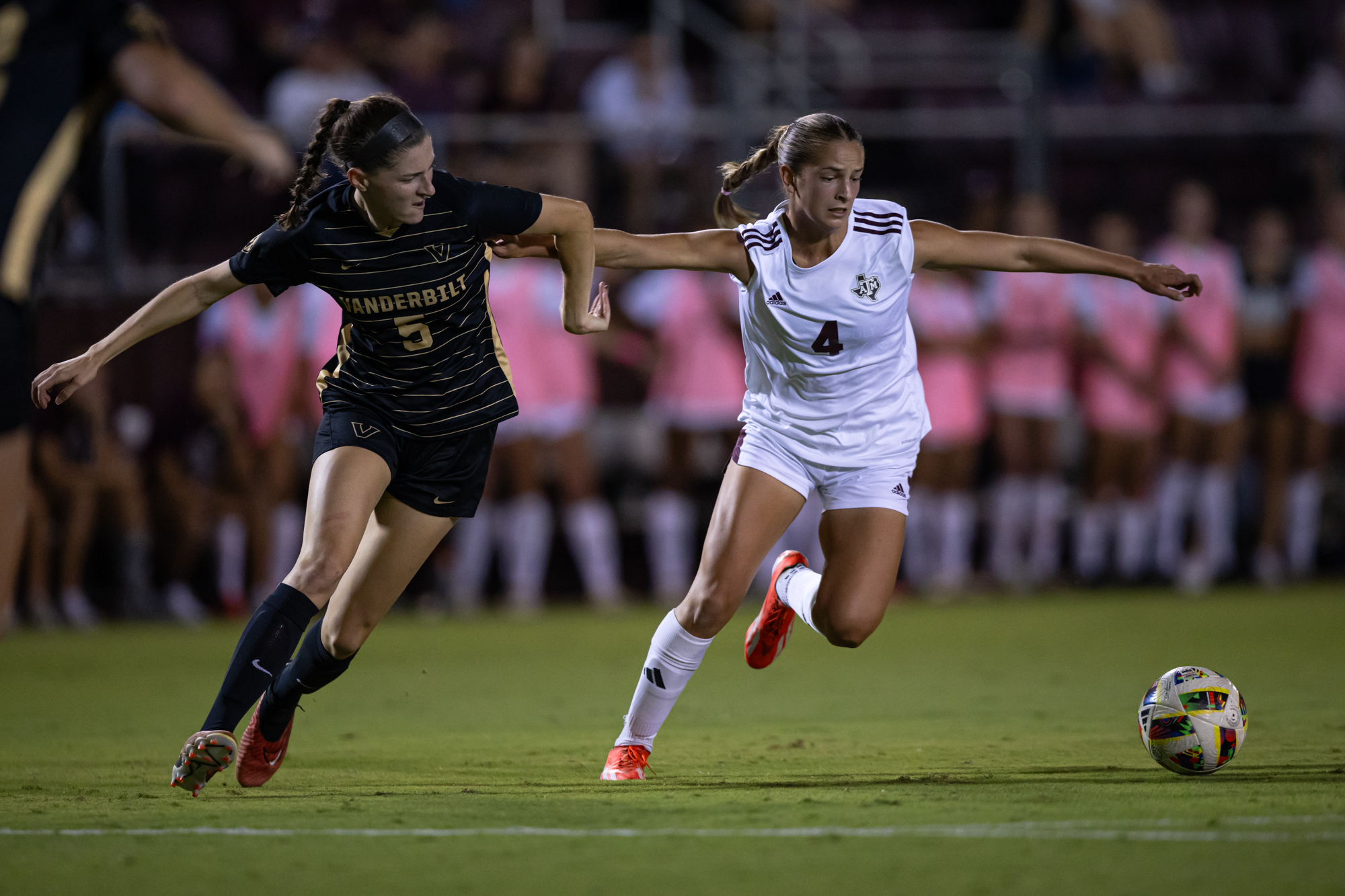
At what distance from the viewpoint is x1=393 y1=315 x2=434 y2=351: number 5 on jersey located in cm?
575

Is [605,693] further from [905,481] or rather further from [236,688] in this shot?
[236,688]

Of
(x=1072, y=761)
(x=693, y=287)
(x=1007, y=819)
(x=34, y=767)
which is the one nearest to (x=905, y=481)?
(x=1072, y=761)

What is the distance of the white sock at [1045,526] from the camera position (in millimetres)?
13648

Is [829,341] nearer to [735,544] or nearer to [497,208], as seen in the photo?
[735,544]

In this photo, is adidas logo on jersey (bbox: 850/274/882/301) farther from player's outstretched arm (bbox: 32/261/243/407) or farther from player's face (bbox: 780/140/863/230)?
player's outstretched arm (bbox: 32/261/243/407)

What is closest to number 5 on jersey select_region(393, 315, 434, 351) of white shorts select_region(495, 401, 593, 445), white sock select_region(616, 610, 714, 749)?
white sock select_region(616, 610, 714, 749)

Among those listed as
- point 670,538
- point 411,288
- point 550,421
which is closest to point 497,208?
point 411,288

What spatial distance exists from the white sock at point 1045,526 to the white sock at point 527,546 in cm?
405

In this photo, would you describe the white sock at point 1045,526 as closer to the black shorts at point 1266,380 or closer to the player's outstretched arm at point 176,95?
the black shorts at point 1266,380

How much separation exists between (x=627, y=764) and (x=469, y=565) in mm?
7548

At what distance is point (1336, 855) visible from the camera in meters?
4.17

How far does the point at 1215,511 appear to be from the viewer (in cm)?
1381

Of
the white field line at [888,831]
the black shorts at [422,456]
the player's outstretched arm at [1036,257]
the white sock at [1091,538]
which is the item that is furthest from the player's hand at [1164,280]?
the white sock at [1091,538]

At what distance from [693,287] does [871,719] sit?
252 inches
